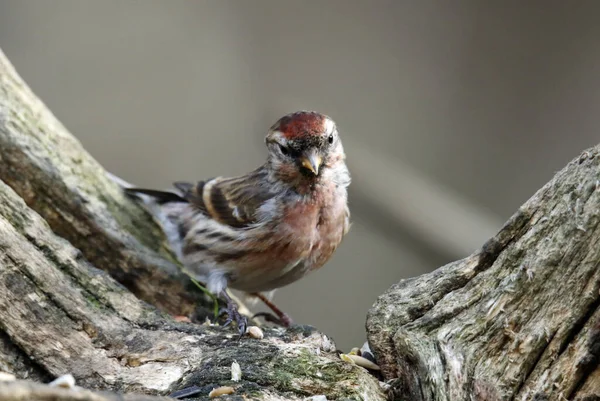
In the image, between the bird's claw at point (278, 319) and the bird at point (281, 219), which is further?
the bird's claw at point (278, 319)

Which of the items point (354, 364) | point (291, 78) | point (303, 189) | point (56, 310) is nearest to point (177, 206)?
point (303, 189)

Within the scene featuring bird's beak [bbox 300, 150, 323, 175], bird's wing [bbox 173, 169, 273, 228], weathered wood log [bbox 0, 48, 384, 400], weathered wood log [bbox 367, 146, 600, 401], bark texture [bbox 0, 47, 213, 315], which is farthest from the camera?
bird's wing [bbox 173, 169, 273, 228]

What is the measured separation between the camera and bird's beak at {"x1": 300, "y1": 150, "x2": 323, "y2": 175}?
2.46 metres

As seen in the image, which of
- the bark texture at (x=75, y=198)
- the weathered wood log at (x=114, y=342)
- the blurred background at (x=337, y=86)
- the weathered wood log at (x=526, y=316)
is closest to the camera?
the weathered wood log at (x=526, y=316)

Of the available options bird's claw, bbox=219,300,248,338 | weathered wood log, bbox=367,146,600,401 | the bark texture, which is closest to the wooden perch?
weathered wood log, bbox=367,146,600,401

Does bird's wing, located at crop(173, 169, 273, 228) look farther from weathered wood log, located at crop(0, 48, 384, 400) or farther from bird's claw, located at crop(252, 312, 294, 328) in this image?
weathered wood log, located at crop(0, 48, 384, 400)

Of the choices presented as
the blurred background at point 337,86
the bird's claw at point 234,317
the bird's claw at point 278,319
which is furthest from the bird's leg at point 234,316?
the blurred background at point 337,86

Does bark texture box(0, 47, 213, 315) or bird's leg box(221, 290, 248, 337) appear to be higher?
bark texture box(0, 47, 213, 315)

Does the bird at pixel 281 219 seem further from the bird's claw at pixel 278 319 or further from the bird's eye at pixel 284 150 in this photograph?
the bird's claw at pixel 278 319

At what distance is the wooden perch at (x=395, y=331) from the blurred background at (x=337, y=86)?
2767 mm

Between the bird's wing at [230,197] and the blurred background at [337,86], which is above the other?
the blurred background at [337,86]

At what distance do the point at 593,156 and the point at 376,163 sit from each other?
260cm

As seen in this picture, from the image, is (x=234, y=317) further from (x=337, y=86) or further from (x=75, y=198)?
(x=337, y=86)

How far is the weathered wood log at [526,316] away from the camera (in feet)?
4.73
